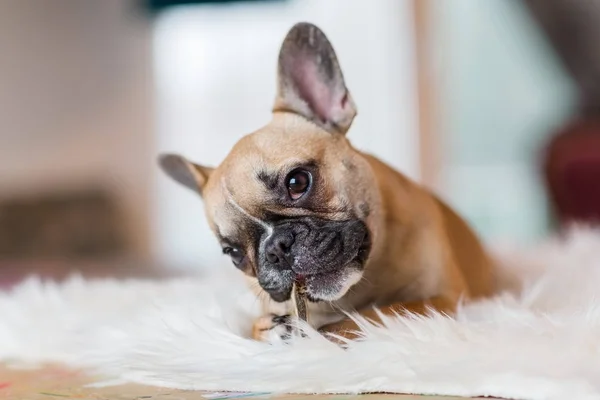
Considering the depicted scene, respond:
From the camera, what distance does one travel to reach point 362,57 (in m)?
4.29

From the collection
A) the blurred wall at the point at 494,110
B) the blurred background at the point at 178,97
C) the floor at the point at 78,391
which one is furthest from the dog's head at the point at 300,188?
the blurred wall at the point at 494,110

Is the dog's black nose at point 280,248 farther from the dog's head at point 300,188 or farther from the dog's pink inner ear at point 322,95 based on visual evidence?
the dog's pink inner ear at point 322,95

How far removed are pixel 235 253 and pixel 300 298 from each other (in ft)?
0.55

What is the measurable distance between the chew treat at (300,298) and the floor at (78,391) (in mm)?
219

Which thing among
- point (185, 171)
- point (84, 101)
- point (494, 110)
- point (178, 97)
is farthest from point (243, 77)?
point (185, 171)

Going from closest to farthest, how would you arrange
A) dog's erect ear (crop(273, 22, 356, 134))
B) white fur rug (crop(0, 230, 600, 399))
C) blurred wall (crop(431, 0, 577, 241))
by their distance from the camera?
1. white fur rug (crop(0, 230, 600, 399))
2. dog's erect ear (crop(273, 22, 356, 134))
3. blurred wall (crop(431, 0, 577, 241))

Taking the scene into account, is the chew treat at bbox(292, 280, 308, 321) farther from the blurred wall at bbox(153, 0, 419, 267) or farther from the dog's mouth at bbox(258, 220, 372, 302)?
the blurred wall at bbox(153, 0, 419, 267)

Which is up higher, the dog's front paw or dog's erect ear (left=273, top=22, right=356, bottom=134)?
dog's erect ear (left=273, top=22, right=356, bottom=134)

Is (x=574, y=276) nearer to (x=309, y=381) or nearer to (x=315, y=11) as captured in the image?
(x=309, y=381)

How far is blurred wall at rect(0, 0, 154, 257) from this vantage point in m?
4.58

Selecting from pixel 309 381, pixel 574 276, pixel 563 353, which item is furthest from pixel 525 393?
pixel 574 276

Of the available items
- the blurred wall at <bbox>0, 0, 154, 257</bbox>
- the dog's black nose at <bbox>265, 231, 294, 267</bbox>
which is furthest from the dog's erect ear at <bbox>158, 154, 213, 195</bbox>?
the blurred wall at <bbox>0, 0, 154, 257</bbox>

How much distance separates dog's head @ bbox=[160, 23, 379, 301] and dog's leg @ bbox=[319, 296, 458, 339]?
6 cm

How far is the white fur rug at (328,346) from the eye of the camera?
0.92m
